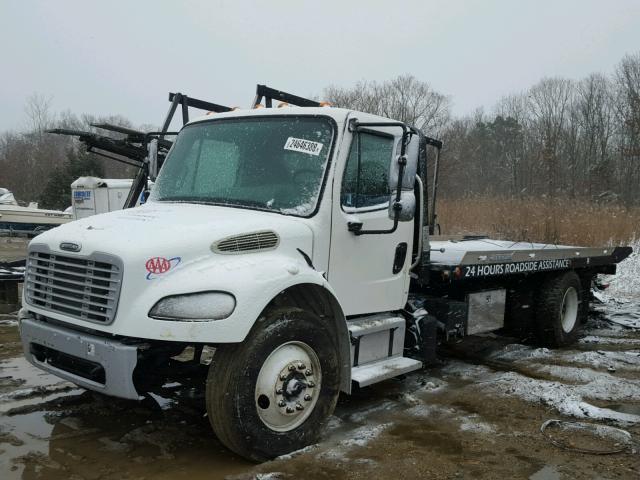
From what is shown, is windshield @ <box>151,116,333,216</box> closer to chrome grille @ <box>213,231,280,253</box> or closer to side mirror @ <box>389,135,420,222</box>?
chrome grille @ <box>213,231,280,253</box>

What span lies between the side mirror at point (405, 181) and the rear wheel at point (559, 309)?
354 centimetres

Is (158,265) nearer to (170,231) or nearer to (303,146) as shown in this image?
(170,231)

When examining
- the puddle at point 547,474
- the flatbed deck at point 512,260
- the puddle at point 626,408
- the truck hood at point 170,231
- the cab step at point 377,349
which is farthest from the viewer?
the flatbed deck at point 512,260

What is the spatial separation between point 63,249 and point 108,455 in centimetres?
145

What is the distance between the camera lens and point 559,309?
7.81m

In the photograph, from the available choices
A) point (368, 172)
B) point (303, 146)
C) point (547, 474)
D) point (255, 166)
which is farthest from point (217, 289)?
point (547, 474)

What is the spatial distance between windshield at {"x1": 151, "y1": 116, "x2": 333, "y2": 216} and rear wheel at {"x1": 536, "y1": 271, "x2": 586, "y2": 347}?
451 centimetres

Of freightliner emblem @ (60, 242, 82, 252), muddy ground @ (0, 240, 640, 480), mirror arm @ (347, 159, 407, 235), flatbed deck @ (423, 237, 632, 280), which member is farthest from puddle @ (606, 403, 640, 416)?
freightliner emblem @ (60, 242, 82, 252)

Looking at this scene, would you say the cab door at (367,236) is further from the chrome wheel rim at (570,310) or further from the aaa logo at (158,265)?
the chrome wheel rim at (570,310)

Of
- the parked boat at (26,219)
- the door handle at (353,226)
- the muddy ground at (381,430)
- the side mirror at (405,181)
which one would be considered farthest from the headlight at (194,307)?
the parked boat at (26,219)

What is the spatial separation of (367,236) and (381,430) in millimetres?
1567

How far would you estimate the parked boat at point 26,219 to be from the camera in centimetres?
2582

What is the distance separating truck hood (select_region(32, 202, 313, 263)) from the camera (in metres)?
3.82

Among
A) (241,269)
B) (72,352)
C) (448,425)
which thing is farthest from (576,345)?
(72,352)
